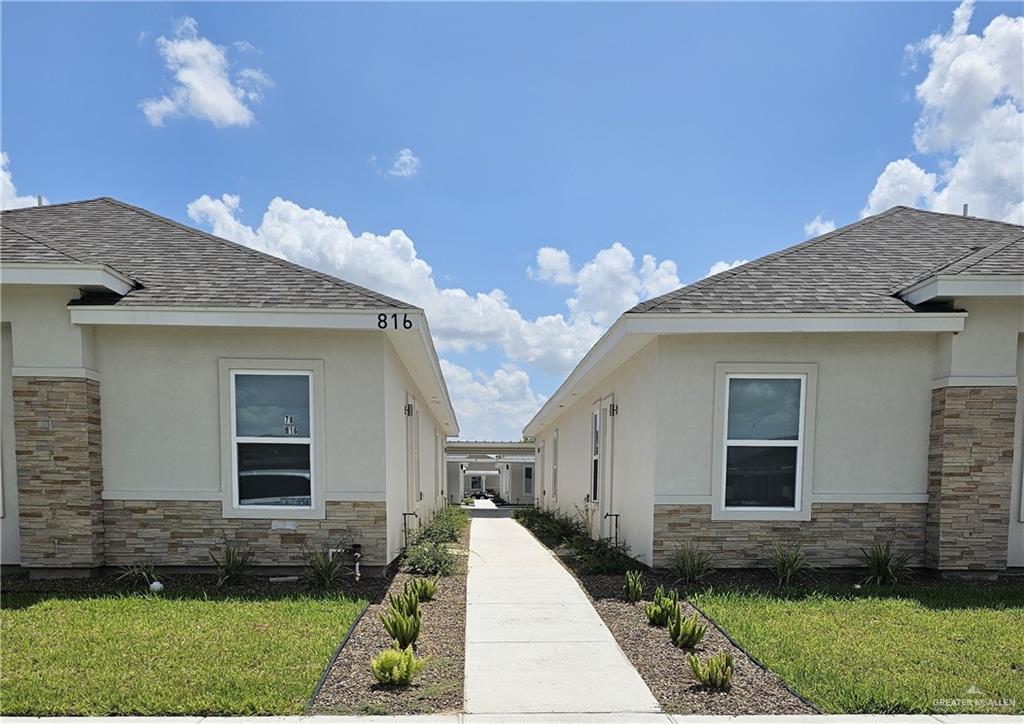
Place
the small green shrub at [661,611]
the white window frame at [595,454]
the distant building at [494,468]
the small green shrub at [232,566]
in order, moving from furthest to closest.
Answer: the distant building at [494,468], the white window frame at [595,454], the small green shrub at [232,566], the small green shrub at [661,611]

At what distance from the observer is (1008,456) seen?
6.86 m

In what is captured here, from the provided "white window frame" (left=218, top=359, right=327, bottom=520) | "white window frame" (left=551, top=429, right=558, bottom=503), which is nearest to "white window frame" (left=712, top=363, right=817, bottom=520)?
"white window frame" (left=218, top=359, right=327, bottom=520)

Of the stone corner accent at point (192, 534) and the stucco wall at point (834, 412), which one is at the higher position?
the stucco wall at point (834, 412)

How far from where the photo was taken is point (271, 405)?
23.2ft

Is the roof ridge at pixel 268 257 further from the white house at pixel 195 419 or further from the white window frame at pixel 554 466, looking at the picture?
the white window frame at pixel 554 466

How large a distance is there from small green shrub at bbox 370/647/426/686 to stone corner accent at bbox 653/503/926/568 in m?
4.11

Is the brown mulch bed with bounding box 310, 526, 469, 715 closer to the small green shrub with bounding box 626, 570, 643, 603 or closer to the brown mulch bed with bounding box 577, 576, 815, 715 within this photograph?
the brown mulch bed with bounding box 577, 576, 815, 715

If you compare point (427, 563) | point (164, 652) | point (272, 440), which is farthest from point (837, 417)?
point (164, 652)

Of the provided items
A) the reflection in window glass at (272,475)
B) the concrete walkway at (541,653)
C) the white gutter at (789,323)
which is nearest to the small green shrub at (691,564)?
the concrete walkway at (541,653)

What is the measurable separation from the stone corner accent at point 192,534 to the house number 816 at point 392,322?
2371 mm

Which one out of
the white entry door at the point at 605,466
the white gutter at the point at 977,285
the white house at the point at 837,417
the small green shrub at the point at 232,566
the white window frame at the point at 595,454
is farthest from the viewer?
the white window frame at the point at 595,454

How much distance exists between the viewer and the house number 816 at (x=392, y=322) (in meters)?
6.74

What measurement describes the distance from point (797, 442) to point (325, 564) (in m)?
6.20

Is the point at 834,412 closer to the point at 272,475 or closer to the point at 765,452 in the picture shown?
the point at 765,452
